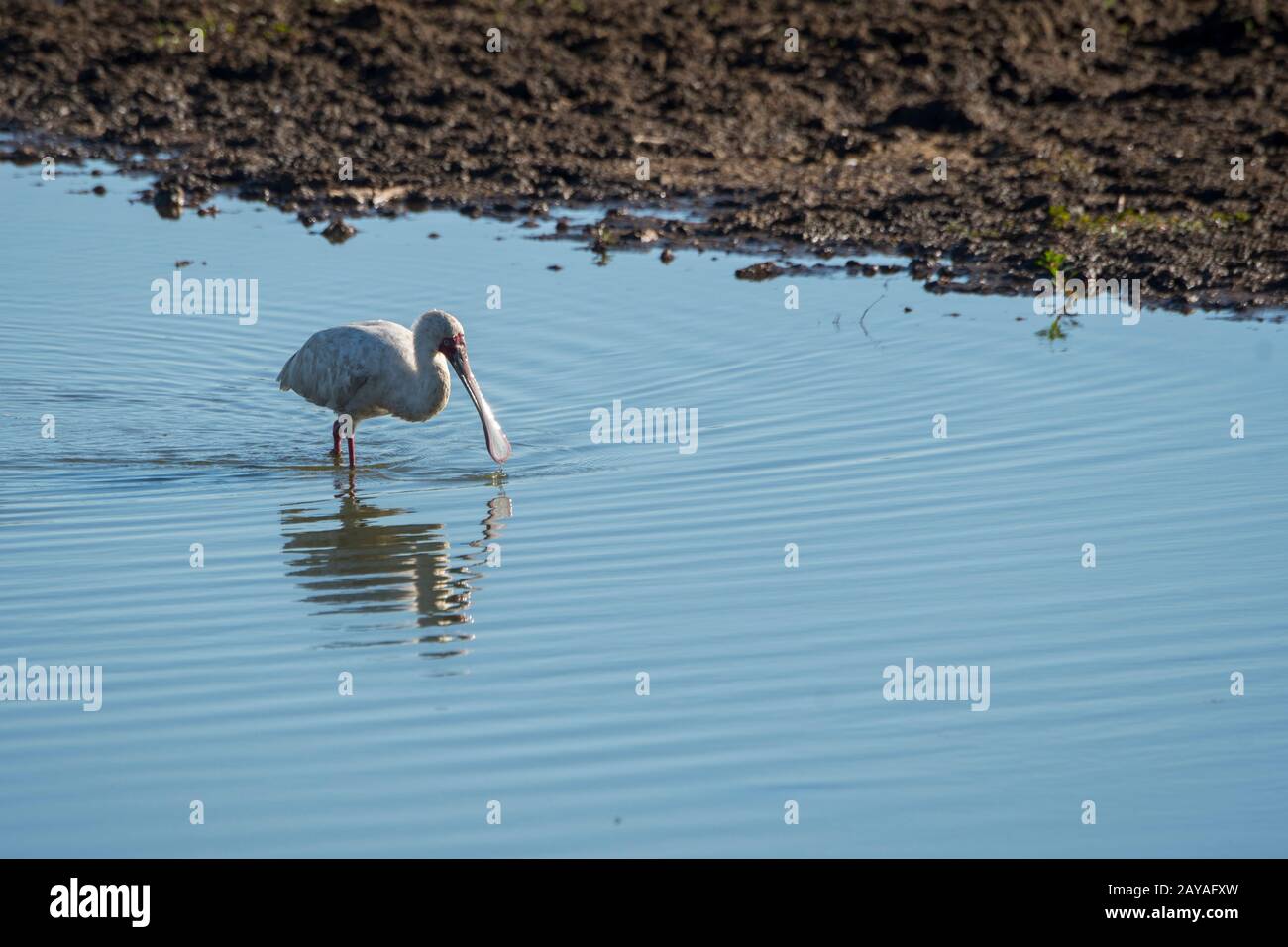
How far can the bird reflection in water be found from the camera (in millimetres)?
8602

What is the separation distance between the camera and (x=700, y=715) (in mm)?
7438

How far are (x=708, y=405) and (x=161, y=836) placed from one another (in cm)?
609

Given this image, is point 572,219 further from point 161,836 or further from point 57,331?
point 161,836

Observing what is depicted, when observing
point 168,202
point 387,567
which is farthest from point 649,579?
point 168,202

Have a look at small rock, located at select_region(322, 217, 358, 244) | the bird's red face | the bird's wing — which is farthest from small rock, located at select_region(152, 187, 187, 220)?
the bird's red face

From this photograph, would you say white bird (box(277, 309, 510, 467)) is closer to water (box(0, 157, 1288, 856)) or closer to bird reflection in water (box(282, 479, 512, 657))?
water (box(0, 157, 1288, 856))

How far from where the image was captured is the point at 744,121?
1948 centimetres

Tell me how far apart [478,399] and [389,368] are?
668 millimetres

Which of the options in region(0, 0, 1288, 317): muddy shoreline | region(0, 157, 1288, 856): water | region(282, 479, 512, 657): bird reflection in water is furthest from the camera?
region(0, 0, 1288, 317): muddy shoreline

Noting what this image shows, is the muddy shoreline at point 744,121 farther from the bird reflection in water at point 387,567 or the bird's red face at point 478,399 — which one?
the bird reflection in water at point 387,567

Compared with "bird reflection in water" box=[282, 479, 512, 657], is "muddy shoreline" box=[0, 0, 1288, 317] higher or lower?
higher

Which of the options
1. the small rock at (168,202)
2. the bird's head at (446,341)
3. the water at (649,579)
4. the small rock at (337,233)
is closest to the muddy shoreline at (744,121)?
the small rock at (168,202)

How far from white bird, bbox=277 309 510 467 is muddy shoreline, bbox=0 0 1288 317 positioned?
15.4ft

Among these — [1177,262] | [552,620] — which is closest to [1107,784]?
[552,620]
